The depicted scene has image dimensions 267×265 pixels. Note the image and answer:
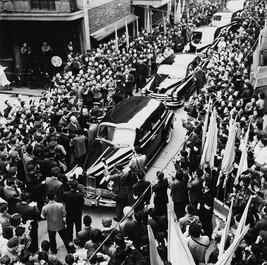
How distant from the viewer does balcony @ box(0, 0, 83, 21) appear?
1731 centimetres

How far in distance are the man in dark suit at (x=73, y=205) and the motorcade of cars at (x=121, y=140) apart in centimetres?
101

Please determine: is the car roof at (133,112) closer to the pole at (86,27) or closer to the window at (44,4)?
the pole at (86,27)

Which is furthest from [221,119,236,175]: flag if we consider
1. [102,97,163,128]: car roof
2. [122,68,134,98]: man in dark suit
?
[122,68,134,98]: man in dark suit

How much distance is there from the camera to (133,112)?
11445 mm

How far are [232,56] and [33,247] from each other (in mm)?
11428

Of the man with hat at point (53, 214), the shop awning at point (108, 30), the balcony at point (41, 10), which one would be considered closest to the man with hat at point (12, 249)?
the man with hat at point (53, 214)

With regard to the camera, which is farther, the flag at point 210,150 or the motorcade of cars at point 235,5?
the motorcade of cars at point 235,5

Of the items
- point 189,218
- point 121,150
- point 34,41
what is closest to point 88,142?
point 121,150

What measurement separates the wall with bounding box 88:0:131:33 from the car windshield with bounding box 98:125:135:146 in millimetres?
9868

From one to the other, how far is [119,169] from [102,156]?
1146 millimetres

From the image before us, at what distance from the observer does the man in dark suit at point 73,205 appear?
313 inches

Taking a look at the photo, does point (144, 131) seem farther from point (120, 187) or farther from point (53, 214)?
point (53, 214)

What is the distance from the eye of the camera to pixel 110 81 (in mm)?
14672

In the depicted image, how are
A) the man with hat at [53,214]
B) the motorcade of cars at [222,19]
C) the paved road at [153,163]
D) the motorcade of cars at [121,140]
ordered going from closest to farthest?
the man with hat at [53,214] → the paved road at [153,163] → the motorcade of cars at [121,140] → the motorcade of cars at [222,19]
